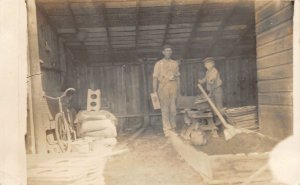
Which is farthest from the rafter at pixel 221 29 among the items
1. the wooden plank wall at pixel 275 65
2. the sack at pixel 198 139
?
the sack at pixel 198 139

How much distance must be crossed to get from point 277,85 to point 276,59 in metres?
0.37

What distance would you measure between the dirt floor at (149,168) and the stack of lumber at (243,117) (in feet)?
4.16

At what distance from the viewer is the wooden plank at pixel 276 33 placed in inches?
159

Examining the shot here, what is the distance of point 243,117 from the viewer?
6.01 m

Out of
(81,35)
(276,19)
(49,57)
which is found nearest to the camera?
(276,19)

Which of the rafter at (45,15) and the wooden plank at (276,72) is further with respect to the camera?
the rafter at (45,15)

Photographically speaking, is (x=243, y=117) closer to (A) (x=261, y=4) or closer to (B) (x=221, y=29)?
(A) (x=261, y=4)

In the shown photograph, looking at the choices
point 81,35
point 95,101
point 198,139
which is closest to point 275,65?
point 198,139

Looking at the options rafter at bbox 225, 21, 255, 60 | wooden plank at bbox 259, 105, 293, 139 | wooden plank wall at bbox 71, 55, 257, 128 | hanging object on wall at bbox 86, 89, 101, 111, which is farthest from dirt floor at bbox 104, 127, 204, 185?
rafter at bbox 225, 21, 255, 60

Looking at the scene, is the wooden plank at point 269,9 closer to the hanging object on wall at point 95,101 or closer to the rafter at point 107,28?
the rafter at point 107,28

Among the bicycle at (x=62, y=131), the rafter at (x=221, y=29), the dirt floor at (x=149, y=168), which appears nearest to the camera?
the dirt floor at (x=149, y=168)

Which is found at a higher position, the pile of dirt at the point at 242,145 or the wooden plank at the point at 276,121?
the wooden plank at the point at 276,121
